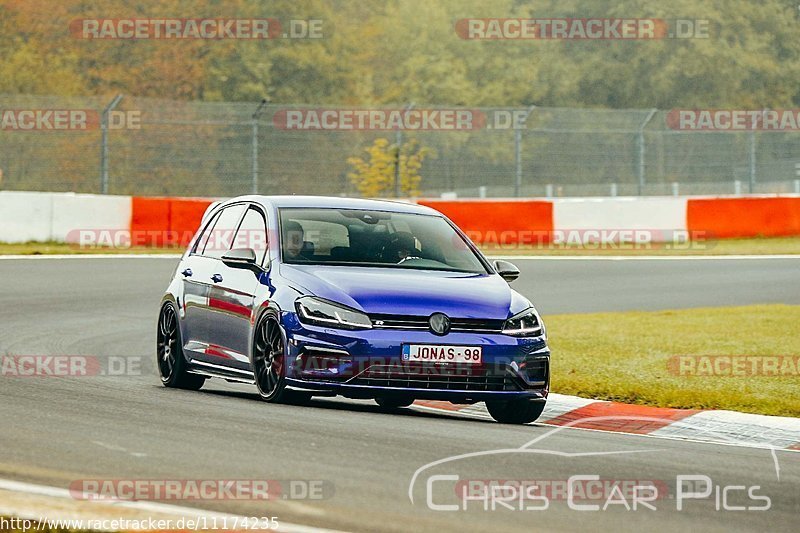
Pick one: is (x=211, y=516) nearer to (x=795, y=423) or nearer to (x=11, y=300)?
Answer: (x=795, y=423)

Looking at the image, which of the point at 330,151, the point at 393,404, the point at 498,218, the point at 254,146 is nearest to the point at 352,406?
the point at 393,404

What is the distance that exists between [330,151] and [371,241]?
24542mm

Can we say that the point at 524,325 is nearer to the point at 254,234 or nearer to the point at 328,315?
the point at 328,315

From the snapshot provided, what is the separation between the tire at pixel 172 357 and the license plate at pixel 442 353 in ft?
8.48

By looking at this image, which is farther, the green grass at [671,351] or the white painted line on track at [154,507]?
the green grass at [671,351]

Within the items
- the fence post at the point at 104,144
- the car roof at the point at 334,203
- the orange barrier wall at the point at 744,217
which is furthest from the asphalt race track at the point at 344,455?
the orange barrier wall at the point at 744,217

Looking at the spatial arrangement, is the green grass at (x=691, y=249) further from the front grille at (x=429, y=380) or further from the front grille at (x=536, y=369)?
the front grille at (x=429, y=380)

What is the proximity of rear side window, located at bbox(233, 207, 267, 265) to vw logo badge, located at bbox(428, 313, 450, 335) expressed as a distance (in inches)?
62.5

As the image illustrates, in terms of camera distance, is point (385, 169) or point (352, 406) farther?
point (385, 169)

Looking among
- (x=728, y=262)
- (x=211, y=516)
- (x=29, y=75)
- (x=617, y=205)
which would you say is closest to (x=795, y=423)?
(x=211, y=516)

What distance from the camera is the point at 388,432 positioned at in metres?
9.03

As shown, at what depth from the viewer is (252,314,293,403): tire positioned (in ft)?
33.0

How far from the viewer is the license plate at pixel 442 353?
384 inches

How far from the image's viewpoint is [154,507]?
6.43m
